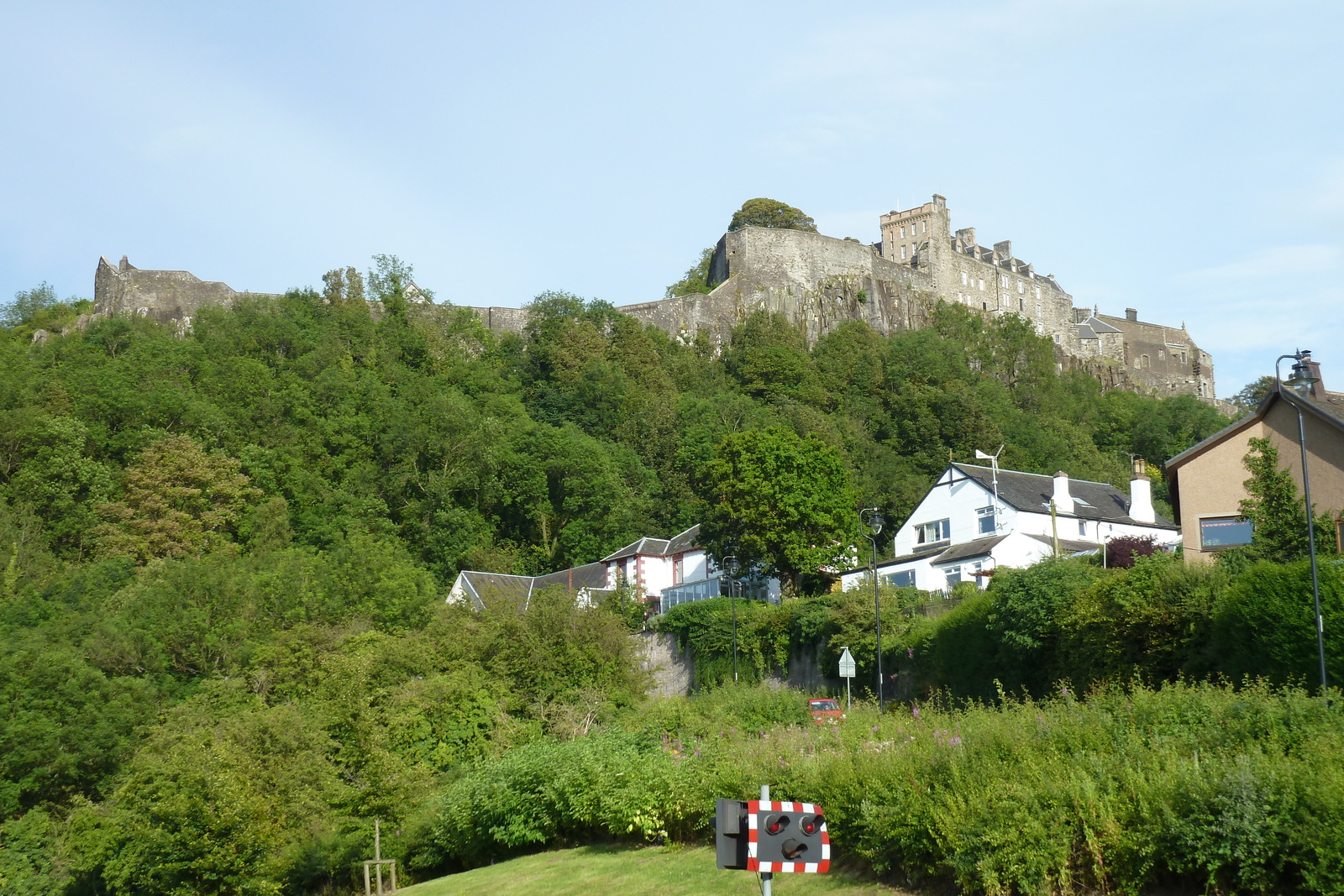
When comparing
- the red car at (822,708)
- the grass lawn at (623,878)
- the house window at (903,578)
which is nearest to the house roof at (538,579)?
the house window at (903,578)

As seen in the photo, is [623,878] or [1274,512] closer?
[623,878]

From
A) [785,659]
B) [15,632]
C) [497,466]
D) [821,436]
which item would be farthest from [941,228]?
[15,632]

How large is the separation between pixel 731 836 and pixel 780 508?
1560 inches

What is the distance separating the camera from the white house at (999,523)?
44594 mm

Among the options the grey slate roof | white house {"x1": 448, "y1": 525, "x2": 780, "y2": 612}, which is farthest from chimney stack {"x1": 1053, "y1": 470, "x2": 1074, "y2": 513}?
white house {"x1": 448, "y1": 525, "x2": 780, "y2": 612}

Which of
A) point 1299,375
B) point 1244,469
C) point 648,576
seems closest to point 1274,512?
point 1244,469

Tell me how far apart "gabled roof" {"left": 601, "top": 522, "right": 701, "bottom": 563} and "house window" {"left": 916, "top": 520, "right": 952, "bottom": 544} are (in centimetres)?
1076

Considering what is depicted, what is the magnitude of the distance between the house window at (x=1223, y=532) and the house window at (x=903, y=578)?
62.2 ft

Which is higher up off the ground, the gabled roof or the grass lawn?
the gabled roof

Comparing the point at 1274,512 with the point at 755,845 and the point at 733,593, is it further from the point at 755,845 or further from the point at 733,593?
the point at 733,593

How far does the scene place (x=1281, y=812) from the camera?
33.5 feet

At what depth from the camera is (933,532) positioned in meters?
51.5

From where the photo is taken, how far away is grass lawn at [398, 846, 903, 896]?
45.4 ft

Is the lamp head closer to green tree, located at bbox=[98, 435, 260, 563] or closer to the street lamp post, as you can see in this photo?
the street lamp post
